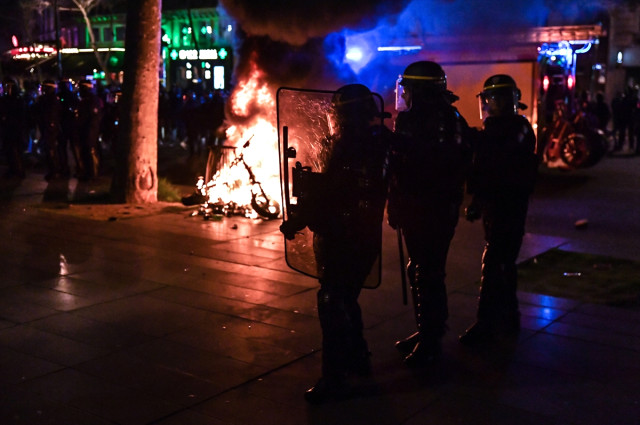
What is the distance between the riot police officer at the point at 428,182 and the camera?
4.41m

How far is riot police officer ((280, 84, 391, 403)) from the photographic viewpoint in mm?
4047

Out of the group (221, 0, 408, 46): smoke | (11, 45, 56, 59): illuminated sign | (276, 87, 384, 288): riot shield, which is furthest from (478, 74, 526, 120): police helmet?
(11, 45, 56, 59): illuminated sign

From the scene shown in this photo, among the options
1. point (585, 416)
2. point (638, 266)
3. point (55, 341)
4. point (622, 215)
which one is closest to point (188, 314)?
point (55, 341)

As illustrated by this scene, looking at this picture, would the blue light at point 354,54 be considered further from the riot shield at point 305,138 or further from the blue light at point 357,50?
the riot shield at point 305,138

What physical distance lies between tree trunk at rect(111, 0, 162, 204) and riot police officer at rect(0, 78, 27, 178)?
166 inches

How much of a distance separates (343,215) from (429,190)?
675mm

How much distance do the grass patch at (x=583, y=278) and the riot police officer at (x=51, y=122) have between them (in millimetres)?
9600

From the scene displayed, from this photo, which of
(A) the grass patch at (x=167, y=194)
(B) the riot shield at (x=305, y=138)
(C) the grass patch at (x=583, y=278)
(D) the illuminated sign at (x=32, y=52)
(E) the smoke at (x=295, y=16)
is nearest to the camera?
(B) the riot shield at (x=305, y=138)

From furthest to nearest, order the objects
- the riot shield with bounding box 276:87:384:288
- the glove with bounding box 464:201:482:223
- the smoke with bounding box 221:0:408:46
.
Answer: the smoke with bounding box 221:0:408:46 < the glove with bounding box 464:201:482:223 < the riot shield with bounding box 276:87:384:288

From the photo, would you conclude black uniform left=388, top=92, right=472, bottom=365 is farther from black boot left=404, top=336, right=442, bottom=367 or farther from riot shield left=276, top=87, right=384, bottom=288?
riot shield left=276, top=87, right=384, bottom=288

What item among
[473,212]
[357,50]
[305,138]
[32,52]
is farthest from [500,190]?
[32,52]

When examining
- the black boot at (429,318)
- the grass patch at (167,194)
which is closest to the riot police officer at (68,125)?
the grass patch at (167,194)

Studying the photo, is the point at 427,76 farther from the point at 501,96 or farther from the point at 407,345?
the point at 407,345

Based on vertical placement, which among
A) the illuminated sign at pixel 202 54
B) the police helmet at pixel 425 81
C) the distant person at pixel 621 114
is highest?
the illuminated sign at pixel 202 54
